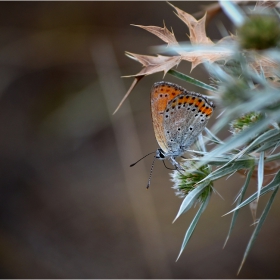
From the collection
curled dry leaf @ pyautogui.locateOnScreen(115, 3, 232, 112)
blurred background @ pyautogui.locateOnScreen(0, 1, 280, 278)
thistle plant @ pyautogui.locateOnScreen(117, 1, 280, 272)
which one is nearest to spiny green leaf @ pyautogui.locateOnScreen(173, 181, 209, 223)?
thistle plant @ pyautogui.locateOnScreen(117, 1, 280, 272)

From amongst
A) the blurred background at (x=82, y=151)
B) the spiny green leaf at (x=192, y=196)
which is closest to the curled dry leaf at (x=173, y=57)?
the spiny green leaf at (x=192, y=196)

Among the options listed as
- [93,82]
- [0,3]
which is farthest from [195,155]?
[0,3]

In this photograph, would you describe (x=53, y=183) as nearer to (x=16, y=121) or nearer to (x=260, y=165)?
(x=16, y=121)

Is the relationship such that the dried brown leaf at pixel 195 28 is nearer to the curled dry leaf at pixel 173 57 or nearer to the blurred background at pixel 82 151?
the curled dry leaf at pixel 173 57

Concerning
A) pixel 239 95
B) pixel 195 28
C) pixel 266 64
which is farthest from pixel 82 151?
pixel 239 95

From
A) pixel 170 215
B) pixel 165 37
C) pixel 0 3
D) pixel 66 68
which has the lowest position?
pixel 170 215

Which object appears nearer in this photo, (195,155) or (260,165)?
(260,165)
